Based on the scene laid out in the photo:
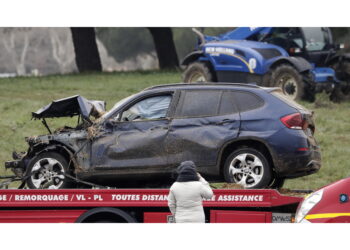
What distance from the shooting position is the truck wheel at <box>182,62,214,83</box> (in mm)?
21047

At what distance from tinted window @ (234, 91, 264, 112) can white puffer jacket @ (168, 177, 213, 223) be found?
200cm

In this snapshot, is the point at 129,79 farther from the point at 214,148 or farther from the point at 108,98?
the point at 214,148

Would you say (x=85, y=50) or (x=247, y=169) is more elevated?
(x=85, y=50)

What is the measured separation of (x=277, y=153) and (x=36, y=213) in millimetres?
3232

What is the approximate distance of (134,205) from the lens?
417 inches

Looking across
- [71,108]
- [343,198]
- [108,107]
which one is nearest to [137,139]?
[71,108]

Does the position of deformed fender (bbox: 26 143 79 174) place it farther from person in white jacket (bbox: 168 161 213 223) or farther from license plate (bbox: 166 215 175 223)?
person in white jacket (bbox: 168 161 213 223)

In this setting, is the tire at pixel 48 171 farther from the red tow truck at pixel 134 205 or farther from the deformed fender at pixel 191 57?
the deformed fender at pixel 191 57

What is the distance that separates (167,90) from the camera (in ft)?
38.7

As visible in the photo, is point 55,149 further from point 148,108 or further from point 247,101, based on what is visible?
point 247,101

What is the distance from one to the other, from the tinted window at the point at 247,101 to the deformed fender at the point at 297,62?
824 centimetres

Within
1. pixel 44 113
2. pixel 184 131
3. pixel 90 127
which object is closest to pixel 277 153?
pixel 184 131

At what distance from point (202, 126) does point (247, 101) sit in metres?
0.70

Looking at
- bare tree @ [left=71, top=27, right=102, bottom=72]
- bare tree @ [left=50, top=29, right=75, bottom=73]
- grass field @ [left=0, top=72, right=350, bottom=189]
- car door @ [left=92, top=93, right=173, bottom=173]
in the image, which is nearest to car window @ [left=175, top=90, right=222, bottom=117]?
car door @ [left=92, top=93, right=173, bottom=173]
